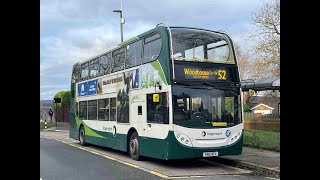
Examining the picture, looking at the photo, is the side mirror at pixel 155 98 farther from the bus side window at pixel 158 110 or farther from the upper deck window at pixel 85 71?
the upper deck window at pixel 85 71

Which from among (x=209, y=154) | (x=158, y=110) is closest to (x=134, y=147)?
(x=158, y=110)

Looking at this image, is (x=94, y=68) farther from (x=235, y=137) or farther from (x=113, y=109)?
(x=235, y=137)

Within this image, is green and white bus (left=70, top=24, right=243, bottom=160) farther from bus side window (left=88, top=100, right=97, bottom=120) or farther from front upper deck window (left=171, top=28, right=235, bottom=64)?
bus side window (left=88, top=100, right=97, bottom=120)

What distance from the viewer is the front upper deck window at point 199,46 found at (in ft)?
36.5

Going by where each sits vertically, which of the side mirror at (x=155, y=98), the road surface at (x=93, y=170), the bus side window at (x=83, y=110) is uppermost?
the side mirror at (x=155, y=98)

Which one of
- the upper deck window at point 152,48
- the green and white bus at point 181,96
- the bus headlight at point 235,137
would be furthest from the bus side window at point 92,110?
the bus headlight at point 235,137

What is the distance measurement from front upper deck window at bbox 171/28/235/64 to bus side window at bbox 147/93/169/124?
4.05 feet

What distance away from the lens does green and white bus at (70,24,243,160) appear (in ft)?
34.9

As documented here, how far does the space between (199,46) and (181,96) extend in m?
1.67

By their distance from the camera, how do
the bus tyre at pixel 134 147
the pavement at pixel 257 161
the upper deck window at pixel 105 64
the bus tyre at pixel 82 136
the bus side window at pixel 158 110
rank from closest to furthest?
the pavement at pixel 257 161
the bus side window at pixel 158 110
the bus tyre at pixel 134 147
the upper deck window at pixel 105 64
the bus tyre at pixel 82 136

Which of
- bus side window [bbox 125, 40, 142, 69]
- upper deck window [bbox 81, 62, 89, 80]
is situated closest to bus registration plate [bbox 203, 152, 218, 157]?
bus side window [bbox 125, 40, 142, 69]
